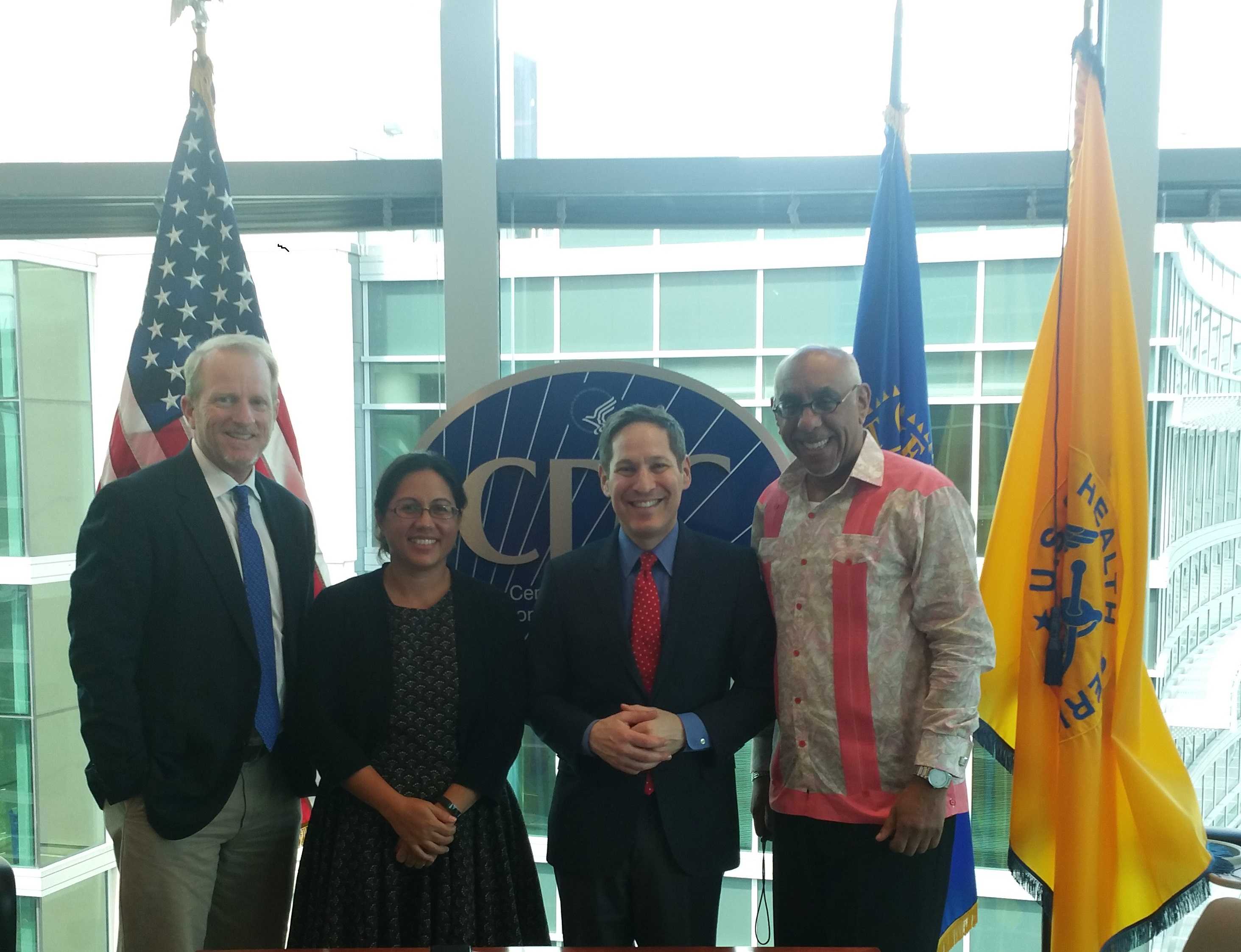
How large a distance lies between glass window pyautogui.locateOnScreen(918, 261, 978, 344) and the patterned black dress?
5.90 feet

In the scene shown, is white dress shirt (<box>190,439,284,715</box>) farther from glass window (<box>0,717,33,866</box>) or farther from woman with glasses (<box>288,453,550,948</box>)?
glass window (<box>0,717,33,866</box>)

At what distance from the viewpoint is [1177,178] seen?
9.07 ft

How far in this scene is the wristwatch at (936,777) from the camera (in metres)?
1.83

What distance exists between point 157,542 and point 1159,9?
2929 mm

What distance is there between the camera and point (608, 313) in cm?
308

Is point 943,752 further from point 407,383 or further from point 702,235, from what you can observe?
point 407,383

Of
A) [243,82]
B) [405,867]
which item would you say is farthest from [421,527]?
[243,82]

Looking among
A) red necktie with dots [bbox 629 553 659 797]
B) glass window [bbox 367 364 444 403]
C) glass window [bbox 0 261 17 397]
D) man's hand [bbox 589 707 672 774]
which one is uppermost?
glass window [bbox 0 261 17 397]

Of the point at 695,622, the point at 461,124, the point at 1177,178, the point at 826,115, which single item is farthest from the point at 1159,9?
the point at 695,622

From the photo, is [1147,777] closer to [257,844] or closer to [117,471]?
[257,844]

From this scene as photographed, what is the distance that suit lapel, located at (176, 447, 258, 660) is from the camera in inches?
78.1

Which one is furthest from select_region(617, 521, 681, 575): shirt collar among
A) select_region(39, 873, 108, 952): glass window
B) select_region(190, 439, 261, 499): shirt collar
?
select_region(39, 873, 108, 952): glass window

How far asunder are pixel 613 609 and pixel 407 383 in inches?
56.1

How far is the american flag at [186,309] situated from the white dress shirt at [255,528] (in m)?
0.47
